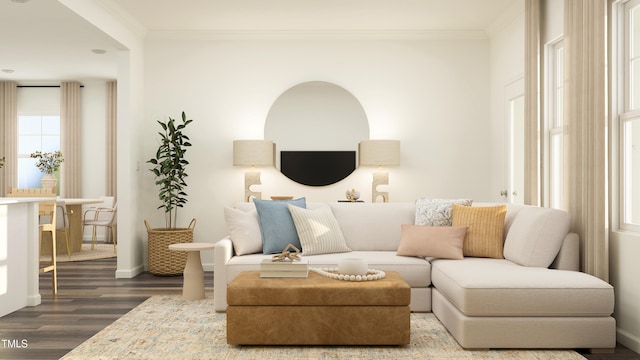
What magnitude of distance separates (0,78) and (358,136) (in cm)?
631

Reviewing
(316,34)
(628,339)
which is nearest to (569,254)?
(628,339)

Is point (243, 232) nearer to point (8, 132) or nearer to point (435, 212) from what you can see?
point (435, 212)

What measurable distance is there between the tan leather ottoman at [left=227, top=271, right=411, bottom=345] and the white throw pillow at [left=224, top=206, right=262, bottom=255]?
113cm

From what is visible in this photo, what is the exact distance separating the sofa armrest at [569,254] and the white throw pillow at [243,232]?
7.36 ft

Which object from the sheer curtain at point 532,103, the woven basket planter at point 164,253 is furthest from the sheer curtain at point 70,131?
the sheer curtain at point 532,103

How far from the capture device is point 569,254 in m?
3.79

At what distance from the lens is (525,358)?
3176 millimetres

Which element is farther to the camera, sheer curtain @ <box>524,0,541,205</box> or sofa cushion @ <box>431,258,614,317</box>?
sheer curtain @ <box>524,0,541,205</box>

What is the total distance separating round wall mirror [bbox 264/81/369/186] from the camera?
6367 mm

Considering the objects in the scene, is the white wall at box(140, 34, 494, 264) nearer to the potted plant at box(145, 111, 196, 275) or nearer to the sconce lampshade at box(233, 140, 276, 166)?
the potted plant at box(145, 111, 196, 275)

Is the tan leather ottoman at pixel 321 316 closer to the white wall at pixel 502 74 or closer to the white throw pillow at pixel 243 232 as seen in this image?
the white throw pillow at pixel 243 232

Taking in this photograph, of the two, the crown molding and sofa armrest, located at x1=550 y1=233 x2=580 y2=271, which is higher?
the crown molding

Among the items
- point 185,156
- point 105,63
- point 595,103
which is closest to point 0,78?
point 105,63

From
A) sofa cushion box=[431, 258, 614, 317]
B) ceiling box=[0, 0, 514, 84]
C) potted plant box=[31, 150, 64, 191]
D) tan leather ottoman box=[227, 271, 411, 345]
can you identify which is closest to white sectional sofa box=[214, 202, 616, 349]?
sofa cushion box=[431, 258, 614, 317]
